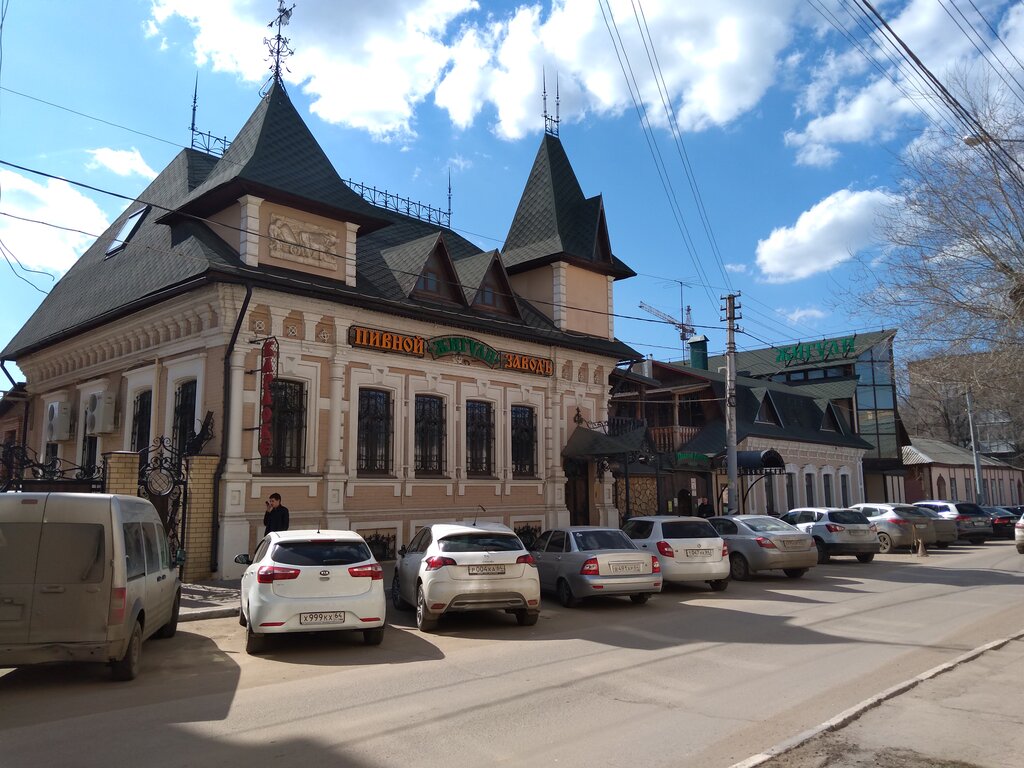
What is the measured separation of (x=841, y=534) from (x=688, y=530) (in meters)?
8.08

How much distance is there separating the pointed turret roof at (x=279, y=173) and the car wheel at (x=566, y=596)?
10.4 m

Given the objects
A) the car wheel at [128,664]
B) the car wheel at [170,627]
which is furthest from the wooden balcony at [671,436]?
the car wheel at [128,664]

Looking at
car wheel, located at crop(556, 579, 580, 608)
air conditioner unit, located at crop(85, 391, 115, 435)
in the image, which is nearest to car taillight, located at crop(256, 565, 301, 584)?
car wheel, located at crop(556, 579, 580, 608)

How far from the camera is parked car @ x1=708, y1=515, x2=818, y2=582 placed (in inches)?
658

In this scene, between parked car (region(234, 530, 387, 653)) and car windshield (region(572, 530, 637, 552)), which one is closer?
parked car (region(234, 530, 387, 653))

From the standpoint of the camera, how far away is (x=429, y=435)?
20.3m

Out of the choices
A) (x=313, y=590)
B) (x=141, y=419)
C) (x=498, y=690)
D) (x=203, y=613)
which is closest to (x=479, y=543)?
(x=313, y=590)

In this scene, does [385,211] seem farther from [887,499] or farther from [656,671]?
[887,499]

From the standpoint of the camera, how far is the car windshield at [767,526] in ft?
56.7

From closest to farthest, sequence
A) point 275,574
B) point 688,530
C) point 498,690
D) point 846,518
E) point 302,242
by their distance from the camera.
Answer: point 498,690, point 275,574, point 688,530, point 302,242, point 846,518

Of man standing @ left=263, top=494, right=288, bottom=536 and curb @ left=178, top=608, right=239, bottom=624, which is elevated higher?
man standing @ left=263, top=494, right=288, bottom=536

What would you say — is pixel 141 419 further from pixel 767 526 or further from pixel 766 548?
pixel 767 526

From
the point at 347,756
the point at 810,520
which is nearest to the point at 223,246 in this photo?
the point at 347,756

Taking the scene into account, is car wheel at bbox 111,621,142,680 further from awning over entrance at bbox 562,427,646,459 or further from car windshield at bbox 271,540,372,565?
awning over entrance at bbox 562,427,646,459
